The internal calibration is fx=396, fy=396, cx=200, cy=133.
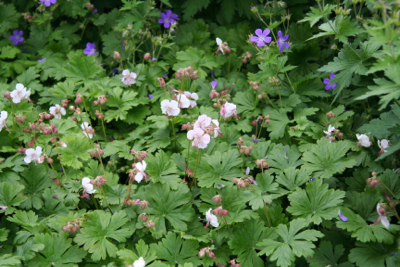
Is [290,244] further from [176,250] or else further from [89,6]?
[89,6]

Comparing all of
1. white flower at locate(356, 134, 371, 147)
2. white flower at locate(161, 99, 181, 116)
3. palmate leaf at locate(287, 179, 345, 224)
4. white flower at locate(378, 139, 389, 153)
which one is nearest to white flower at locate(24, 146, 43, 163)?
white flower at locate(161, 99, 181, 116)

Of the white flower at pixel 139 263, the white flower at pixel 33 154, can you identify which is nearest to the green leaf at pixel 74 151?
the white flower at pixel 33 154

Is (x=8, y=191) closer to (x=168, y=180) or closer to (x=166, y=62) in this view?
(x=168, y=180)

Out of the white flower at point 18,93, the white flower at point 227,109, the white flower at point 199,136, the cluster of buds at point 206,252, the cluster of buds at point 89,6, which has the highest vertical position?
the cluster of buds at point 89,6

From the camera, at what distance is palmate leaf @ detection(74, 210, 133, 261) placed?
8.18 ft

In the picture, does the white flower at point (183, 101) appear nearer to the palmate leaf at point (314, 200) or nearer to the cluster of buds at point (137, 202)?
the cluster of buds at point (137, 202)

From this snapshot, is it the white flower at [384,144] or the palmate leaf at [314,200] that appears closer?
the palmate leaf at [314,200]

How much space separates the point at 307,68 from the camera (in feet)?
12.2

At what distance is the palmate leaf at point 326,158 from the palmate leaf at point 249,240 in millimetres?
537

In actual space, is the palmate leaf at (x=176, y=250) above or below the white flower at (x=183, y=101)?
below

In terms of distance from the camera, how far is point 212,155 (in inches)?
115

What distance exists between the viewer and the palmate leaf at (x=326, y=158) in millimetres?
2727

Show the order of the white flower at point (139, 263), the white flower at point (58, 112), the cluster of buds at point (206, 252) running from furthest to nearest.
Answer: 1. the white flower at point (58, 112)
2. the cluster of buds at point (206, 252)
3. the white flower at point (139, 263)

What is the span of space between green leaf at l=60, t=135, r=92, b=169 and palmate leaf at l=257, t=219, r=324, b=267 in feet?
4.87
